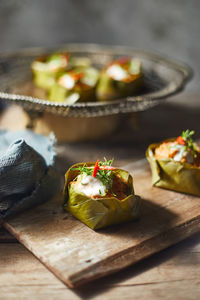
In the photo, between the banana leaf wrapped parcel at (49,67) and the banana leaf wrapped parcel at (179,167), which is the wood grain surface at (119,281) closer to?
the banana leaf wrapped parcel at (179,167)

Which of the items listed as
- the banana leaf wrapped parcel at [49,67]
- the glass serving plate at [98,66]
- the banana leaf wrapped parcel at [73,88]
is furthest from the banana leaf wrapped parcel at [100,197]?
the banana leaf wrapped parcel at [49,67]

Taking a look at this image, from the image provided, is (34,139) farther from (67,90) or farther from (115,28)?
(115,28)

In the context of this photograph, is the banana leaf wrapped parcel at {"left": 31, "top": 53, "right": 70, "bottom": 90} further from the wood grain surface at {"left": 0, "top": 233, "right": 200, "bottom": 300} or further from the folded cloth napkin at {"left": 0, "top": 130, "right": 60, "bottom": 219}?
the wood grain surface at {"left": 0, "top": 233, "right": 200, "bottom": 300}

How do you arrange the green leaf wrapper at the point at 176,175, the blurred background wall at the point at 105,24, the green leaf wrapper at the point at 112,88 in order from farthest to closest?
the blurred background wall at the point at 105,24 < the green leaf wrapper at the point at 112,88 < the green leaf wrapper at the point at 176,175

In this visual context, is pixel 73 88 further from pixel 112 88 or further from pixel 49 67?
pixel 49 67

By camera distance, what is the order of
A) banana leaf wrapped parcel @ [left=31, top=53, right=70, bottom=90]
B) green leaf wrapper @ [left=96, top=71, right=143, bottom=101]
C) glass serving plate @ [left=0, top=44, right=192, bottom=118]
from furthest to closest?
banana leaf wrapped parcel @ [left=31, top=53, right=70, bottom=90] → green leaf wrapper @ [left=96, top=71, right=143, bottom=101] → glass serving plate @ [left=0, top=44, right=192, bottom=118]

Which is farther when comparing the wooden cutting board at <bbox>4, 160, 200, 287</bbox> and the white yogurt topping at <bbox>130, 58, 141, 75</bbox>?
the white yogurt topping at <bbox>130, 58, 141, 75</bbox>

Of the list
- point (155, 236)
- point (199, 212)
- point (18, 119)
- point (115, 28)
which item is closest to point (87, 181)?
point (155, 236)

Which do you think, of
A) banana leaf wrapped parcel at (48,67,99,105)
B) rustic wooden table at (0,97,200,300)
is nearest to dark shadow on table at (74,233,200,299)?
rustic wooden table at (0,97,200,300)
